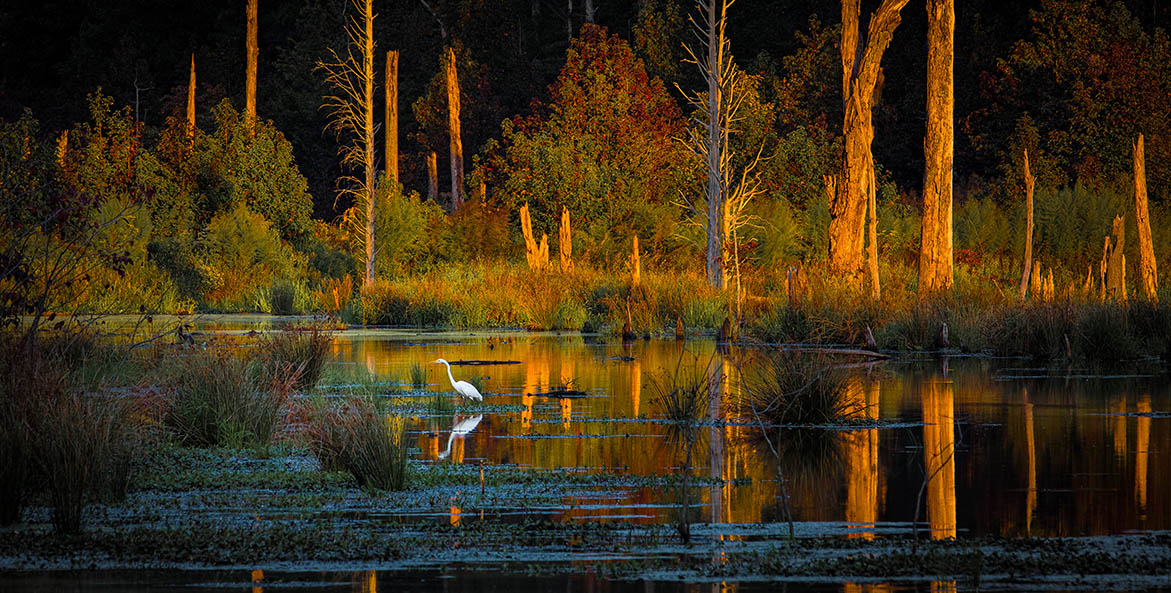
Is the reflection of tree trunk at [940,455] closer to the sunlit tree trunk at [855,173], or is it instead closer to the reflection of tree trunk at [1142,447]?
the reflection of tree trunk at [1142,447]

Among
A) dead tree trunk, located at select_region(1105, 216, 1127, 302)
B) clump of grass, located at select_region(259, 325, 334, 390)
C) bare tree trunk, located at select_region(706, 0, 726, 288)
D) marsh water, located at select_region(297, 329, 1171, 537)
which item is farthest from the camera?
bare tree trunk, located at select_region(706, 0, 726, 288)

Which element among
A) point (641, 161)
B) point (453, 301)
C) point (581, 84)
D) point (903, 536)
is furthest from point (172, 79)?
point (903, 536)

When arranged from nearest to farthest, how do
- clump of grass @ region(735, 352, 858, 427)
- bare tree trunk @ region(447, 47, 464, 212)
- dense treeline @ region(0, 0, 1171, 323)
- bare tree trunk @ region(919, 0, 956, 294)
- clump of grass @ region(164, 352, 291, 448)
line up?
clump of grass @ region(164, 352, 291, 448) < clump of grass @ region(735, 352, 858, 427) < bare tree trunk @ region(919, 0, 956, 294) < dense treeline @ region(0, 0, 1171, 323) < bare tree trunk @ region(447, 47, 464, 212)

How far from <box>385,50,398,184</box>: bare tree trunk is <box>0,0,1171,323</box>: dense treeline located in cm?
130

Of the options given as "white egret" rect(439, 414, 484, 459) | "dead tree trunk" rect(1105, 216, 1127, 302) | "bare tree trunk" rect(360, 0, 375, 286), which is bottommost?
"white egret" rect(439, 414, 484, 459)

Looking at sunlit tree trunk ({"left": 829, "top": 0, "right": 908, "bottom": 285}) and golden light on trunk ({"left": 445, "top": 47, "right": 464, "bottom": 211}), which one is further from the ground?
golden light on trunk ({"left": 445, "top": 47, "right": 464, "bottom": 211})

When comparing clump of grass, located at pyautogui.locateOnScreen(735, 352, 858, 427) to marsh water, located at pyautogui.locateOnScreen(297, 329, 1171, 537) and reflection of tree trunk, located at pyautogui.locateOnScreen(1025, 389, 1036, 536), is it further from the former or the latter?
reflection of tree trunk, located at pyautogui.locateOnScreen(1025, 389, 1036, 536)

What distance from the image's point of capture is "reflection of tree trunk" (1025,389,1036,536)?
823cm

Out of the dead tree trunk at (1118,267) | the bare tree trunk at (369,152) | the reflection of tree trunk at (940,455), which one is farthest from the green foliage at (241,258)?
the reflection of tree trunk at (940,455)

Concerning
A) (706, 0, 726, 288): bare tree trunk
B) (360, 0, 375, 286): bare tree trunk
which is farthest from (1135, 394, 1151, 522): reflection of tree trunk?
(360, 0, 375, 286): bare tree trunk

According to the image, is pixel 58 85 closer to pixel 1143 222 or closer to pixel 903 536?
pixel 1143 222

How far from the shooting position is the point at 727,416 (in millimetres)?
13555

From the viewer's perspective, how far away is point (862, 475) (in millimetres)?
9898

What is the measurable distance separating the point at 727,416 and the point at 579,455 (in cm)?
297
